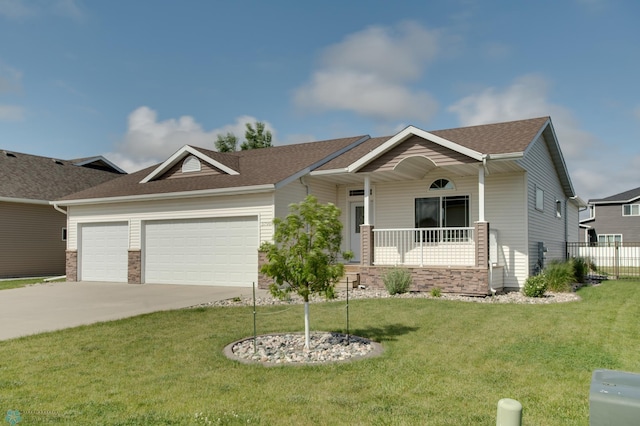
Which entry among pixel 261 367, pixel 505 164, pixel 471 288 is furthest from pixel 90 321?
pixel 505 164

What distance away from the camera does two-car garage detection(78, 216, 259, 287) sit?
14.1 meters

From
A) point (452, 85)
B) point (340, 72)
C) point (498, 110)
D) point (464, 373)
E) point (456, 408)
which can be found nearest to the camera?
point (456, 408)

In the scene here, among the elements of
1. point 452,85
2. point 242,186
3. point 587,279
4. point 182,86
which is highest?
point 182,86

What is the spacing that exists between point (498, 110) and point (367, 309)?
49.7 ft

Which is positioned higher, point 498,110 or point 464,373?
point 498,110

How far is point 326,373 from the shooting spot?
17.3 ft

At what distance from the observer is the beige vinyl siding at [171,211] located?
13711 mm

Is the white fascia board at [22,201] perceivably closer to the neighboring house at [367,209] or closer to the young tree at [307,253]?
the neighboring house at [367,209]

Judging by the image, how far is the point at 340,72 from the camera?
16.1 meters

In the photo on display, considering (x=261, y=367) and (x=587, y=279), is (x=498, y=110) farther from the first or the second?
(x=261, y=367)

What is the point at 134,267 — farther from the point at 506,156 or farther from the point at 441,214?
the point at 506,156

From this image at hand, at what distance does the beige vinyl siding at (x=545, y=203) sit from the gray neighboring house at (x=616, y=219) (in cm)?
2010

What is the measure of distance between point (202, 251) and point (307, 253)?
9.28 m

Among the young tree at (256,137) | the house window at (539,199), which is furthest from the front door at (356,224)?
the young tree at (256,137)
